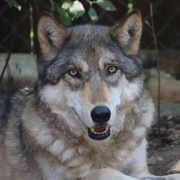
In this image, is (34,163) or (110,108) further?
(34,163)

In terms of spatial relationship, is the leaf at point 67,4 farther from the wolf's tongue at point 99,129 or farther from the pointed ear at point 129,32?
the wolf's tongue at point 99,129

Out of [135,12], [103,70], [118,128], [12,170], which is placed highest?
[135,12]

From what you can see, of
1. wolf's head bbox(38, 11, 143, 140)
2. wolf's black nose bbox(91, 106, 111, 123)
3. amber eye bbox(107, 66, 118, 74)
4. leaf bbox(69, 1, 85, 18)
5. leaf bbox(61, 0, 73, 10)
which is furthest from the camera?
leaf bbox(61, 0, 73, 10)

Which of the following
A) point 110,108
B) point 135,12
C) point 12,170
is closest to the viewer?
point 110,108

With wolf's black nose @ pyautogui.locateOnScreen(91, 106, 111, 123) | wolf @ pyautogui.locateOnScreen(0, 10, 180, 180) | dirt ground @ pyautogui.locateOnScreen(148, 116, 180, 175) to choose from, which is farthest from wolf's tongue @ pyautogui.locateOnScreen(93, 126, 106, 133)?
dirt ground @ pyautogui.locateOnScreen(148, 116, 180, 175)

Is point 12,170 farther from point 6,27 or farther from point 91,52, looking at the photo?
point 6,27

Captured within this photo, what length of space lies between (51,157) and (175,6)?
11.7 ft

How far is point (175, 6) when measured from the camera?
7305 millimetres

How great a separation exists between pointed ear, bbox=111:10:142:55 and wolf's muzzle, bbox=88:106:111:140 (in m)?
0.61

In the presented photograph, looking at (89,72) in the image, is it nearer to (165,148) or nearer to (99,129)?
(99,129)

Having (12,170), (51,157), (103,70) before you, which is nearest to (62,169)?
(51,157)

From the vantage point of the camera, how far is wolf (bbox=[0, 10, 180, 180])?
13.4 ft

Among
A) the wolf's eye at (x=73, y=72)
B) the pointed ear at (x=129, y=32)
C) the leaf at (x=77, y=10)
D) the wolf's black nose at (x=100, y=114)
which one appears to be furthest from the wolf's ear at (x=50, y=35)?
the wolf's black nose at (x=100, y=114)

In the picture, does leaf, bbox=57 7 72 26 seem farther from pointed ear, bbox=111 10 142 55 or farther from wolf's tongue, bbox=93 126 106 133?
wolf's tongue, bbox=93 126 106 133
